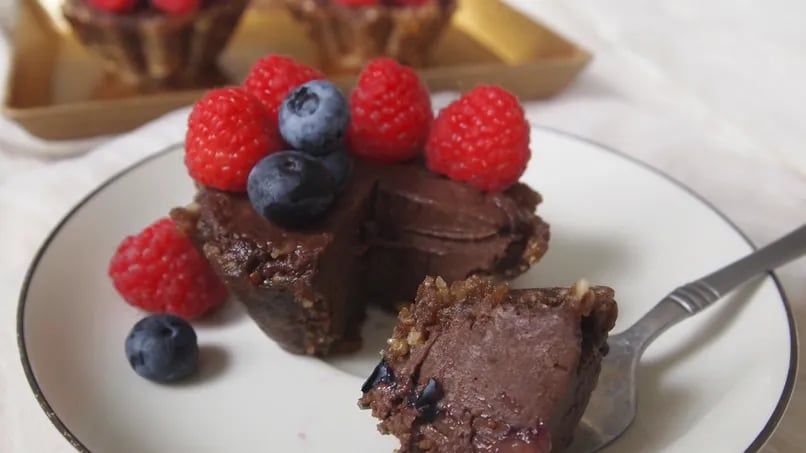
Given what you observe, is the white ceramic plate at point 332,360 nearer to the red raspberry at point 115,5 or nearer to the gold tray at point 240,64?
the gold tray at point 240,64

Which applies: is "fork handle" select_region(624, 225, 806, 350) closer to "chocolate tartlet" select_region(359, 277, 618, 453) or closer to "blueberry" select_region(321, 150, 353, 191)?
"chocolate tartlet" select_region(359, 277, 618, 453)

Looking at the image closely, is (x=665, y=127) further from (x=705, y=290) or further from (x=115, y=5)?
(x=115, y=5)

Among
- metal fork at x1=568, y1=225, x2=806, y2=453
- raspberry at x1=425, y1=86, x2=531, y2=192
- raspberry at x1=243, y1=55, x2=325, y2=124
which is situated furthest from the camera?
raspberry at x1=243, y1=55, x2=325, y2=124

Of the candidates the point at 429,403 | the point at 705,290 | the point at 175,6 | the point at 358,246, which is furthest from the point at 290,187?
Result: the point at 175,6

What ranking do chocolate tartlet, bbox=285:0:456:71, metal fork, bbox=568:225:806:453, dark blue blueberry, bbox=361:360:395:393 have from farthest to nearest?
chocolate tartlet, bbox=285:0:456:71, metal fork, bbox=568:225:806:453, dark blue blueberry, bbox=361:360:395:393

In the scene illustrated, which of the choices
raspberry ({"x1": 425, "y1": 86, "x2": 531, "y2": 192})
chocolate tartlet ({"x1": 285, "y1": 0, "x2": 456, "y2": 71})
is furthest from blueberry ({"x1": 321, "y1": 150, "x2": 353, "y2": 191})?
chocolate tartlet ({"x1": 285, "y1": 0, "x2": 456, "y2": 71})
